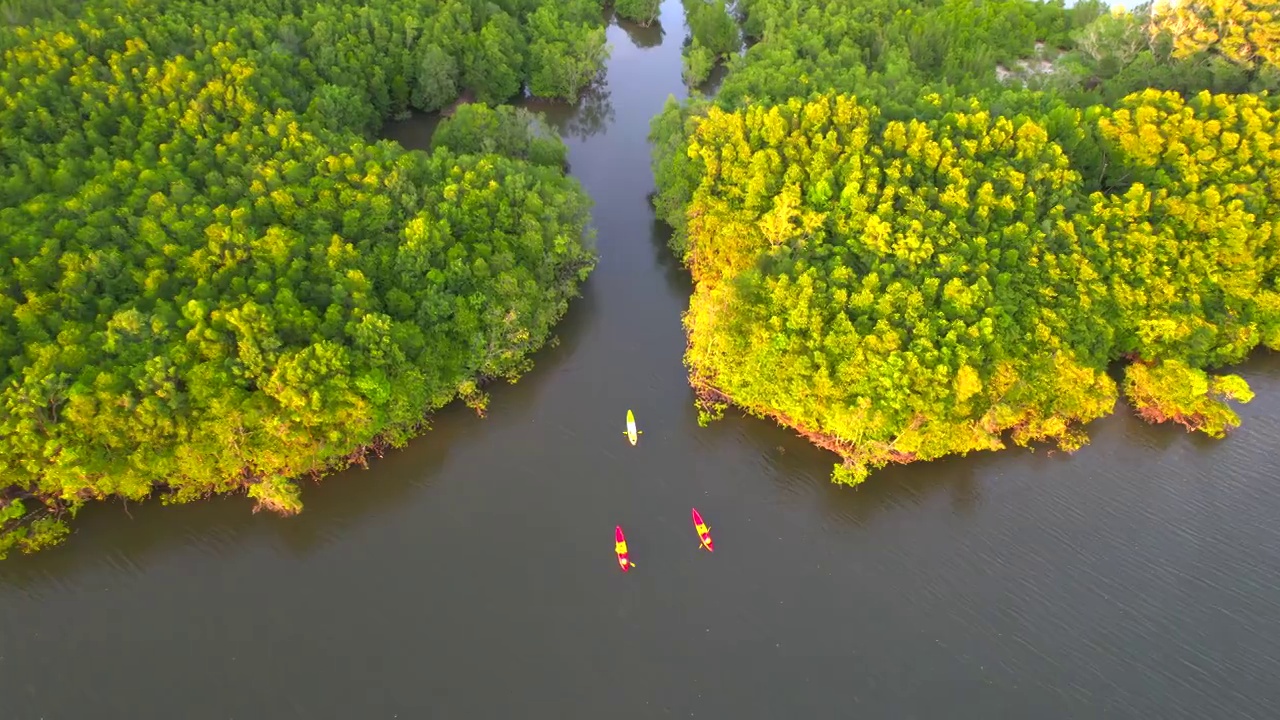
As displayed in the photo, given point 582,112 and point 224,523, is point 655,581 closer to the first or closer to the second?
point 224,523

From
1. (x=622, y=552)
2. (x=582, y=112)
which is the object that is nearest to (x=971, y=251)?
(x=622, y=552)

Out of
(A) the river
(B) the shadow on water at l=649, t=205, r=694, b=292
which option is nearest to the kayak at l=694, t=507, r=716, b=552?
(A) the river

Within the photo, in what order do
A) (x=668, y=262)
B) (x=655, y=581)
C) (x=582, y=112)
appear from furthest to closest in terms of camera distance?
(x=582, y=112)
(x=668, y=262)
(x=655, y=581)

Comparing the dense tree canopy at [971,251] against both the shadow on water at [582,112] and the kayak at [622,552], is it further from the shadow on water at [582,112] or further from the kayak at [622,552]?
the shadow on water at [582,112]

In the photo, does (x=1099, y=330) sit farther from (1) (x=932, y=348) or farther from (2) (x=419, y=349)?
(2) (x=419, y=349)

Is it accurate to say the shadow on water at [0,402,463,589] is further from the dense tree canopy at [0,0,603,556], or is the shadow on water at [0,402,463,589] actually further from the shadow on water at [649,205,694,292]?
the shadow on water at [649,205,694,292]

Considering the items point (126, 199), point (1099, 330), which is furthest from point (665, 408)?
point (126, 199)
